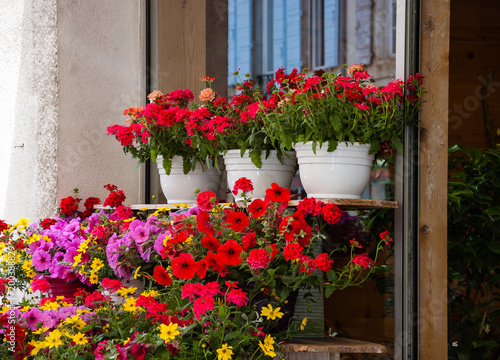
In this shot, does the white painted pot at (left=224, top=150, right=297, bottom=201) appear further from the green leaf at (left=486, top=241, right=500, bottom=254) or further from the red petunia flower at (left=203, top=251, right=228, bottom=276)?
the green leaf at (left=486, top=241, right=500, bottom=254)

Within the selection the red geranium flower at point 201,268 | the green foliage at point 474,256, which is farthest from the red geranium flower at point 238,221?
the green foliage at point 474,256


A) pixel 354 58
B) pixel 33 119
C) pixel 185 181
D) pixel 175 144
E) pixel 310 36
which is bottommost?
pixel 185 181

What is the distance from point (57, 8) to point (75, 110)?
44 centimetres

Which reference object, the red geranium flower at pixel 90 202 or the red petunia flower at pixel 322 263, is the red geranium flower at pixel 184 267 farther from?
the red geranium flower at pixel 90 202

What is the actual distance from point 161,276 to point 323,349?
47cm

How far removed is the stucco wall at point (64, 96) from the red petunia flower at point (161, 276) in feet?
3.62

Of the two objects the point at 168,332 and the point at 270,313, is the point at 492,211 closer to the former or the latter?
the point at 270,313

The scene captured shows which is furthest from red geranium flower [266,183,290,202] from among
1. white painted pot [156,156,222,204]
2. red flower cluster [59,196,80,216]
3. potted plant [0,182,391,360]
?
red flower cluster [59,196,80,216]

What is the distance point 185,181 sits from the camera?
2.12 meters

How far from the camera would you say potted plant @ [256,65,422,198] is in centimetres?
159

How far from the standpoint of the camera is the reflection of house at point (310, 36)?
1.82m

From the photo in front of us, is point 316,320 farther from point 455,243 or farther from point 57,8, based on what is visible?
point 57,8

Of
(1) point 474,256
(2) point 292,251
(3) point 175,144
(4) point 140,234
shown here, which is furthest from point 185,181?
(1) point 474,256

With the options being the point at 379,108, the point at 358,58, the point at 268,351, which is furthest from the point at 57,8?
the point at 268,351
